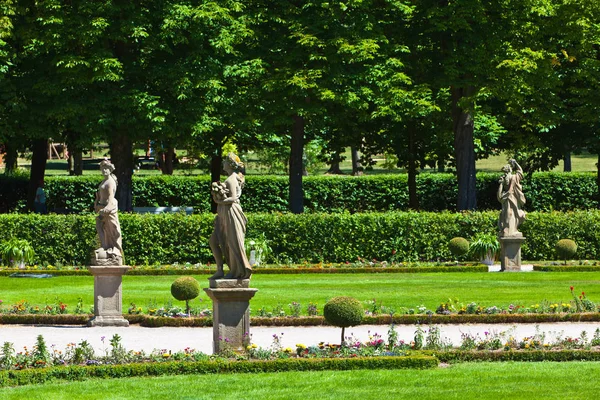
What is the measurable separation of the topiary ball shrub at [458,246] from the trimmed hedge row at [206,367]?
17225mm

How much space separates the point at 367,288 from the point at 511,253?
6306 millimetres

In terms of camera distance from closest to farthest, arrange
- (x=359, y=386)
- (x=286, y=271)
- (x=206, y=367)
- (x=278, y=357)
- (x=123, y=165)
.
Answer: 1. (x=359, y=386)
2. (x=206, y=367)
3. (x=278, y=357)
4. (x=286, y=271)
5. (x=123, y=165)

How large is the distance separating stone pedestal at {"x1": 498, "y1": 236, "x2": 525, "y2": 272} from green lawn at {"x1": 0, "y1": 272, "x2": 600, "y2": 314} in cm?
105

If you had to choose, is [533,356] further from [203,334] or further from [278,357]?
[203,334]

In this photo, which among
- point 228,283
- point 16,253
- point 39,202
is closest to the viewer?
point 228,283

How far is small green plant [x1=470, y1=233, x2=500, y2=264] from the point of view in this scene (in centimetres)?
3328

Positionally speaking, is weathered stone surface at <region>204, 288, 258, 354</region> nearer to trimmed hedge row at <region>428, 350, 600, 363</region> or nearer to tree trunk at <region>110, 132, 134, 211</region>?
trimmed hedge row at <region>428, 350, 600, 363</region>

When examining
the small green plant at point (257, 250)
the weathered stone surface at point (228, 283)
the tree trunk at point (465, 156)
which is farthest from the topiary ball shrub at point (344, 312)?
the tree trunk at point (465, 156)

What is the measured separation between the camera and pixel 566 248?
107 feet

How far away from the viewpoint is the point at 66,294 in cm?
2627

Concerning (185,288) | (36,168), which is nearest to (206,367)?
(185,288)

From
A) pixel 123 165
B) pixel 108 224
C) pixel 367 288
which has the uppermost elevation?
pixel 123 165

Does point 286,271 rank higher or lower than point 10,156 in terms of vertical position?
lower

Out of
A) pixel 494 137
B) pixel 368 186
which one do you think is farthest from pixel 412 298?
pixel 368 186
